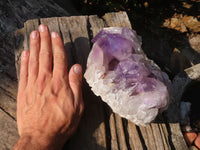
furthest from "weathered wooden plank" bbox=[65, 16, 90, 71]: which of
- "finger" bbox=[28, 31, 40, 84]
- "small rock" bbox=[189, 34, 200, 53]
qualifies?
"small rock" bbox=[189, 34, 200, 53]

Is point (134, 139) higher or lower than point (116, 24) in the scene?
lower

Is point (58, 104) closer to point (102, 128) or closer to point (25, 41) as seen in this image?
point (102, 128)

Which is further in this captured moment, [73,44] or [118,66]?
[73,44]

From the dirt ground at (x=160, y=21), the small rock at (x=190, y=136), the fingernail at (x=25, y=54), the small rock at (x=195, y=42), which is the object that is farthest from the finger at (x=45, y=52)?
the small rock at (x=195, y=42)

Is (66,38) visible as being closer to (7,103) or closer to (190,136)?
(7,103)

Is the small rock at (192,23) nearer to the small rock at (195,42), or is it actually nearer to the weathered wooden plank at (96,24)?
the small rock at (195,42)

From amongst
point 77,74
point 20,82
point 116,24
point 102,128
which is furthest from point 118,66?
point 20,82
